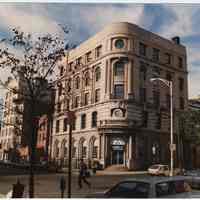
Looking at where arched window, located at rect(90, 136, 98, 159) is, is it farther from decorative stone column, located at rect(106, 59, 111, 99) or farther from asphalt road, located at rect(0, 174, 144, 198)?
asphalt road, located at rect(0, 174, 144, 198)

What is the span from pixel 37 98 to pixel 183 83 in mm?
33689

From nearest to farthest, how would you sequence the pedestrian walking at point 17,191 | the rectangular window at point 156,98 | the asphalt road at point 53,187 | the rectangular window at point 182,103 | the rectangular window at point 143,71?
the pedestrian walking at point 17,191
the asphalt road at point 53,187
the rectangular window at point 143,71
the rectangular window at point 156,98
the rectangular window at point 182,103

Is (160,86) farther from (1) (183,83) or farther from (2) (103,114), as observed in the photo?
(2) (103,114)

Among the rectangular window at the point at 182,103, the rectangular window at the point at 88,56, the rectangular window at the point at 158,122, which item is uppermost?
the rectangular window at the point at 88,56

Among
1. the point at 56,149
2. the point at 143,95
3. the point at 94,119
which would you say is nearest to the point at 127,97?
the point at 143,95

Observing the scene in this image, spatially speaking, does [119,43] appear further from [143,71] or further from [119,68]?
[143,71]

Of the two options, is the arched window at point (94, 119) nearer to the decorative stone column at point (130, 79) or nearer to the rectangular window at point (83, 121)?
the rectangular window at point (83, 121)

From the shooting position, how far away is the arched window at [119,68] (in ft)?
139

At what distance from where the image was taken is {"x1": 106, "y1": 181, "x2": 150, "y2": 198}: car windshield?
34.1ft

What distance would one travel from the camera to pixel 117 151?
41062 millimetres

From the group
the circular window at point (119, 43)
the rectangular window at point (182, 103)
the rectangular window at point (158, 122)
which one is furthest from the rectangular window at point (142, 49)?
the rectangular window at point (182, 103)

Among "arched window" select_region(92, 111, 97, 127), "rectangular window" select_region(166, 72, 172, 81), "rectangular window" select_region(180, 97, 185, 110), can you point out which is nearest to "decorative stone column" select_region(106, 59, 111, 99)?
"arched window" select_region(92, 111, 97, 127)

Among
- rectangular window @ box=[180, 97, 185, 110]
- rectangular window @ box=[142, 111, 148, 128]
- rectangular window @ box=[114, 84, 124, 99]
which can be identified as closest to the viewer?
rectangular window @ box=[114, 84, 124, 99]

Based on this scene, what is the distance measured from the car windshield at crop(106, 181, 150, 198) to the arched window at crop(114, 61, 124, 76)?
31817 millimetres
